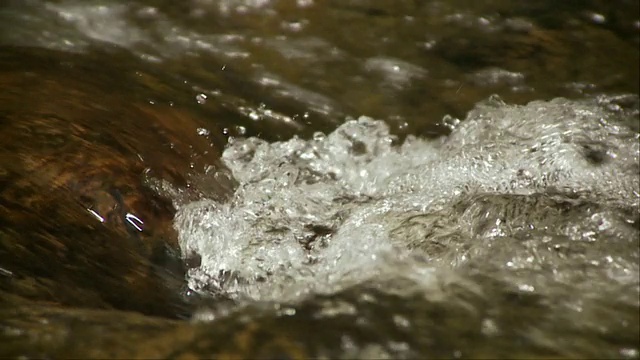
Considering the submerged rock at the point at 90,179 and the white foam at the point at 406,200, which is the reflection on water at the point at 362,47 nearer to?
the white foam at the point at 406,200

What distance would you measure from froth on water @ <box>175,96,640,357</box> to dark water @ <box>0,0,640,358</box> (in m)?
0.01

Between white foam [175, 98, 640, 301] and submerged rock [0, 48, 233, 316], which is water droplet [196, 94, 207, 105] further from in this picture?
white foam [175, 98, 640, 301]

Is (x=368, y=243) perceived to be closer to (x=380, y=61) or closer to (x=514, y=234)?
(x=514, y=234)

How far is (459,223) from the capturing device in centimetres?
182

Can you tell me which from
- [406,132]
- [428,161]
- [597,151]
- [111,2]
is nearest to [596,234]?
[597,151]

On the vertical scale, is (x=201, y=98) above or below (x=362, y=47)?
below

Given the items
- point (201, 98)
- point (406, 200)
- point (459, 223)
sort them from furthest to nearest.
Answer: point (201, 98), point (406, 200), point (459, 223)

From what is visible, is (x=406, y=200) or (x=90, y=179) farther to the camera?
(x=406, y=200)

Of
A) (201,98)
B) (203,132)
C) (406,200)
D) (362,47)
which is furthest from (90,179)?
(362,47)

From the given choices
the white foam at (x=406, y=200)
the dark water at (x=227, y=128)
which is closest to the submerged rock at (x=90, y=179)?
the dark water at (x=227, y=128)

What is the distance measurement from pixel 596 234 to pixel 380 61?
1.10 m

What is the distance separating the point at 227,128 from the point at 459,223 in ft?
3.20

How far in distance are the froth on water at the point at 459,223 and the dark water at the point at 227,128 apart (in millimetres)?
12

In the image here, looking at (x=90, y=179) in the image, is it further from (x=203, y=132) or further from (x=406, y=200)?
(x=406, y=200)
